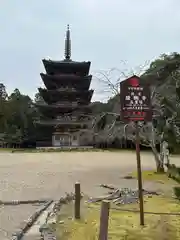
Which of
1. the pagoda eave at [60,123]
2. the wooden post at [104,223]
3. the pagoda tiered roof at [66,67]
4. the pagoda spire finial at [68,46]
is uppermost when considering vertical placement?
the pagoda spire finial at [68,46]

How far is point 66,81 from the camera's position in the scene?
37.8 metres

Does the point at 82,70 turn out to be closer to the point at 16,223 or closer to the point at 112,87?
the point at 112,87

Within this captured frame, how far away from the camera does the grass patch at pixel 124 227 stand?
4684 mm

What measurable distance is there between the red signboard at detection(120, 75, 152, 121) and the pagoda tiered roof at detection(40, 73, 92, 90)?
32093 millimetres

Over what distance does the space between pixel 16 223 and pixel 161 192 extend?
4.78 m

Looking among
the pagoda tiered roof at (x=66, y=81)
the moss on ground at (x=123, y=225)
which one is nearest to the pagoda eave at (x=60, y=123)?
the pagoda tiered roof at (x=66, y=81)

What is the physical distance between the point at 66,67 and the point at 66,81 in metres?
1.80

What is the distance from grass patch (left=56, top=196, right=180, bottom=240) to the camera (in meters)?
4.68

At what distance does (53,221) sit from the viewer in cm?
555

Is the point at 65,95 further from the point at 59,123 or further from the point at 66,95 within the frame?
the point at 59,123

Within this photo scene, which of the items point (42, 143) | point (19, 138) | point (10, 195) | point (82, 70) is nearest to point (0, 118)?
point (19, 138)

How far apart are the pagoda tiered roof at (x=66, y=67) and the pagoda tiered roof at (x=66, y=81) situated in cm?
93

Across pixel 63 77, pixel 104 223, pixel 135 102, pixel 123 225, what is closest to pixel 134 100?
pixel 135 102

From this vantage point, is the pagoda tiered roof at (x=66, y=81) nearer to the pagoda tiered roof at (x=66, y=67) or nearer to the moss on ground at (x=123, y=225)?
the pagoda tiered roof at (x=66, y=67)
